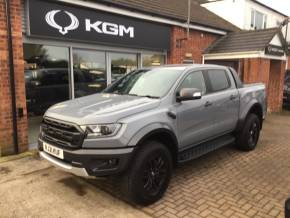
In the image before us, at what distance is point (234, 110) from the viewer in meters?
5.48

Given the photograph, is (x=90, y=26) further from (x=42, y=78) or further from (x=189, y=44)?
(x=189, y=44)

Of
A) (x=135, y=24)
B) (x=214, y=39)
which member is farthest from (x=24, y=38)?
(x=214, y=39)

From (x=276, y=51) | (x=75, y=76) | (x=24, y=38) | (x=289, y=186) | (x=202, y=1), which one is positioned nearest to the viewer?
(x=289, y=186)

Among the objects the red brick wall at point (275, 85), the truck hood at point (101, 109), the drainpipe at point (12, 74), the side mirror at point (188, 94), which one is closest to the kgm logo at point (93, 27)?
the drainpipe at point (12, 74)

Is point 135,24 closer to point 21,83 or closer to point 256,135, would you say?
point 21,83

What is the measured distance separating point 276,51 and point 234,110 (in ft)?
21.8

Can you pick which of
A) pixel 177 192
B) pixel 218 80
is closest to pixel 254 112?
pixel 218 80

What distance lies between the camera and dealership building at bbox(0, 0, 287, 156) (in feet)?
18.1

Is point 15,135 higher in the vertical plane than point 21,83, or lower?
lower

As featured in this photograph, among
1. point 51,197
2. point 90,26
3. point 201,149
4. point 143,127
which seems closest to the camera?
point 143,127

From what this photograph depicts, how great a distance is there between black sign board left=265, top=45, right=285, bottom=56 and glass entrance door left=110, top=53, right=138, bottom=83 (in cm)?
508

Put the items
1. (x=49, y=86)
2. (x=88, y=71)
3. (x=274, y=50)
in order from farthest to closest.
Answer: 1. (x=274, y=50)
2. (x=88, y=71)
3. (x=49, y=86)

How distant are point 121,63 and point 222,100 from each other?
3.95m

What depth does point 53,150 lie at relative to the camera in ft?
12.0
